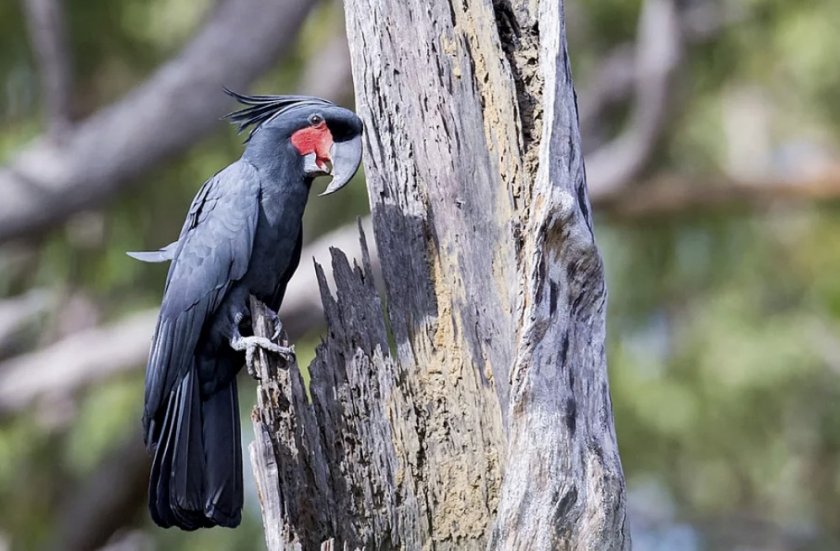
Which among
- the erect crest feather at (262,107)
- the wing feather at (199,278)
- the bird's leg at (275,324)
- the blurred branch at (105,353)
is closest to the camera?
the bird's leg at (275,324)

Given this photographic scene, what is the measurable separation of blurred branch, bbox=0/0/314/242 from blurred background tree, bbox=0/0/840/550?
0.05 ft

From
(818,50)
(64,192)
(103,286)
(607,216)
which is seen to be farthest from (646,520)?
(64,192)

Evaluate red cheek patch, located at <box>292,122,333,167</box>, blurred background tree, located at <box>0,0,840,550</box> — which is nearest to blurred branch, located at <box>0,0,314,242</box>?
blurred background tree, located at <box>0,0,840,550</box>

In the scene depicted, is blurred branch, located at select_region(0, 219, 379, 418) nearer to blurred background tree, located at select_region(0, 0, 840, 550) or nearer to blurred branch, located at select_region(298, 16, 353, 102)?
blurred background tree, located at select_region(0, 0, 840, 550)

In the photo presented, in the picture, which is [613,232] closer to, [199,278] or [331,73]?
[331,73]

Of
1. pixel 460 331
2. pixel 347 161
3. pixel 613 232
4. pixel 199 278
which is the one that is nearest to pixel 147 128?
pixel 199 278

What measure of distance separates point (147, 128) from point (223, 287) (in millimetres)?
3279

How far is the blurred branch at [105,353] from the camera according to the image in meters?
6.68

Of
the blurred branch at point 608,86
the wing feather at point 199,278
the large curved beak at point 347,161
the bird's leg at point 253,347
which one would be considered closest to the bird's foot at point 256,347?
the bird's leg at point 253,347

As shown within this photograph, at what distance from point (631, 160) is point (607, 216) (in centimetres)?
54

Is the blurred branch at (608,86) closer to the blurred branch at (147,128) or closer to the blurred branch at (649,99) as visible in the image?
the blurred branch at (649,99)

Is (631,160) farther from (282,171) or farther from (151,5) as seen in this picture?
(282,171)

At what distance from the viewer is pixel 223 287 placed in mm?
3320

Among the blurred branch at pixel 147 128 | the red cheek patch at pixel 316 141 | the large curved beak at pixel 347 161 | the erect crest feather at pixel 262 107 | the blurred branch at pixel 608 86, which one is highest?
the blurred branch at pixel 608 86
